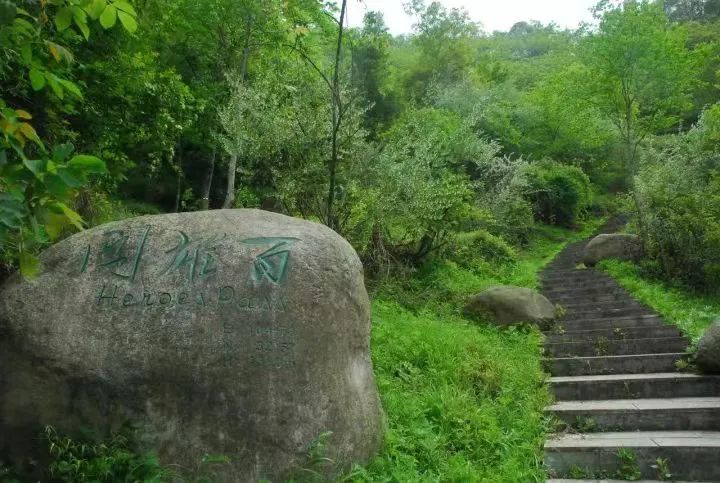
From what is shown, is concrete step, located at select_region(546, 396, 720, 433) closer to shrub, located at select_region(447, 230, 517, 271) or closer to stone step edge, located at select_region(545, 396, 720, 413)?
stone step edge, located at select_region(545, 396, 720, 413)

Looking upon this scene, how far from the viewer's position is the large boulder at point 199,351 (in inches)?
159

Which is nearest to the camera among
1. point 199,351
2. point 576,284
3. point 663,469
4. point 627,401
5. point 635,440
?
point 199,351

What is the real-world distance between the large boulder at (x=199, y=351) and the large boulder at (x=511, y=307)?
207 inches

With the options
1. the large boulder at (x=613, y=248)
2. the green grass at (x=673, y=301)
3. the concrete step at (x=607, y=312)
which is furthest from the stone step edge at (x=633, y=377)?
the large boulder at (x=613, y=248)

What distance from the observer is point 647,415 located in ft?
18.9

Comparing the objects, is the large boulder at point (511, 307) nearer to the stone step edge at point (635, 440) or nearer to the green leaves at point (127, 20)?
the stone step edge at point (635, 440)

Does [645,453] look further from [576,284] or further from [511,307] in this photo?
[576,284]

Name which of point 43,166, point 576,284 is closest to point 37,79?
point 43,166

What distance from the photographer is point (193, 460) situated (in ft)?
13.0

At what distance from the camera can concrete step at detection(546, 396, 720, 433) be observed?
5.59 meters

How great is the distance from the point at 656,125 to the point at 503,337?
1099 centimetres

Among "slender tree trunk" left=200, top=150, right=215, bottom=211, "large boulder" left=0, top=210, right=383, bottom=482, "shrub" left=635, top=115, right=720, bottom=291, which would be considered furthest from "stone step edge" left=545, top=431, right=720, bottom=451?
"slender tree trunk" left=200, top=150, right=215, bottom=211

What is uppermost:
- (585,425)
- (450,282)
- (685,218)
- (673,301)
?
(685,218)

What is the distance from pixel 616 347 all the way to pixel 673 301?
2.74 m
